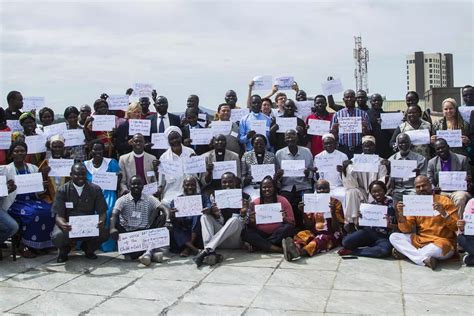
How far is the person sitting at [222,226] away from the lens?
8.04 m

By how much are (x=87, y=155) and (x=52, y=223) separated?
5.66ft

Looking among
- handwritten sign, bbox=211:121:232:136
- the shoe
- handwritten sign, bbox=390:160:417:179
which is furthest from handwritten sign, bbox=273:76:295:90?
the shoe

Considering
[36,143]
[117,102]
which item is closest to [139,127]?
[117,102]

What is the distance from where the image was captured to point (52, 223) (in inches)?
348

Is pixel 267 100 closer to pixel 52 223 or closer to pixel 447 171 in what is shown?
pixel 447 171

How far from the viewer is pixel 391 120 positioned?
10.1 metres

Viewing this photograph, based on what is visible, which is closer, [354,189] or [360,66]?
[354,189]

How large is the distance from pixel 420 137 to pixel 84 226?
19.3 feet

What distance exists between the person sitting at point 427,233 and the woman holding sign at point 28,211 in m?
5.64

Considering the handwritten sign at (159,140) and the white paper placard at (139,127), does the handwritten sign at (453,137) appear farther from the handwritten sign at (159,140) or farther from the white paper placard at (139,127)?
the white paper placard at (139,127)

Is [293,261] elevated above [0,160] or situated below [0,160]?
below

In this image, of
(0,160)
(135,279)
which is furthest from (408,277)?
(0,160)

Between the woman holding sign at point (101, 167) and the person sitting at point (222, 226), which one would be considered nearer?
the person sitting at point (222, 226)

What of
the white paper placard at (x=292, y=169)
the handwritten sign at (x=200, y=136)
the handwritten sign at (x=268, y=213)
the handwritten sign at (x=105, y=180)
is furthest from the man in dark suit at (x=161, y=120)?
the handwritten sign at (x=268, y=213)
